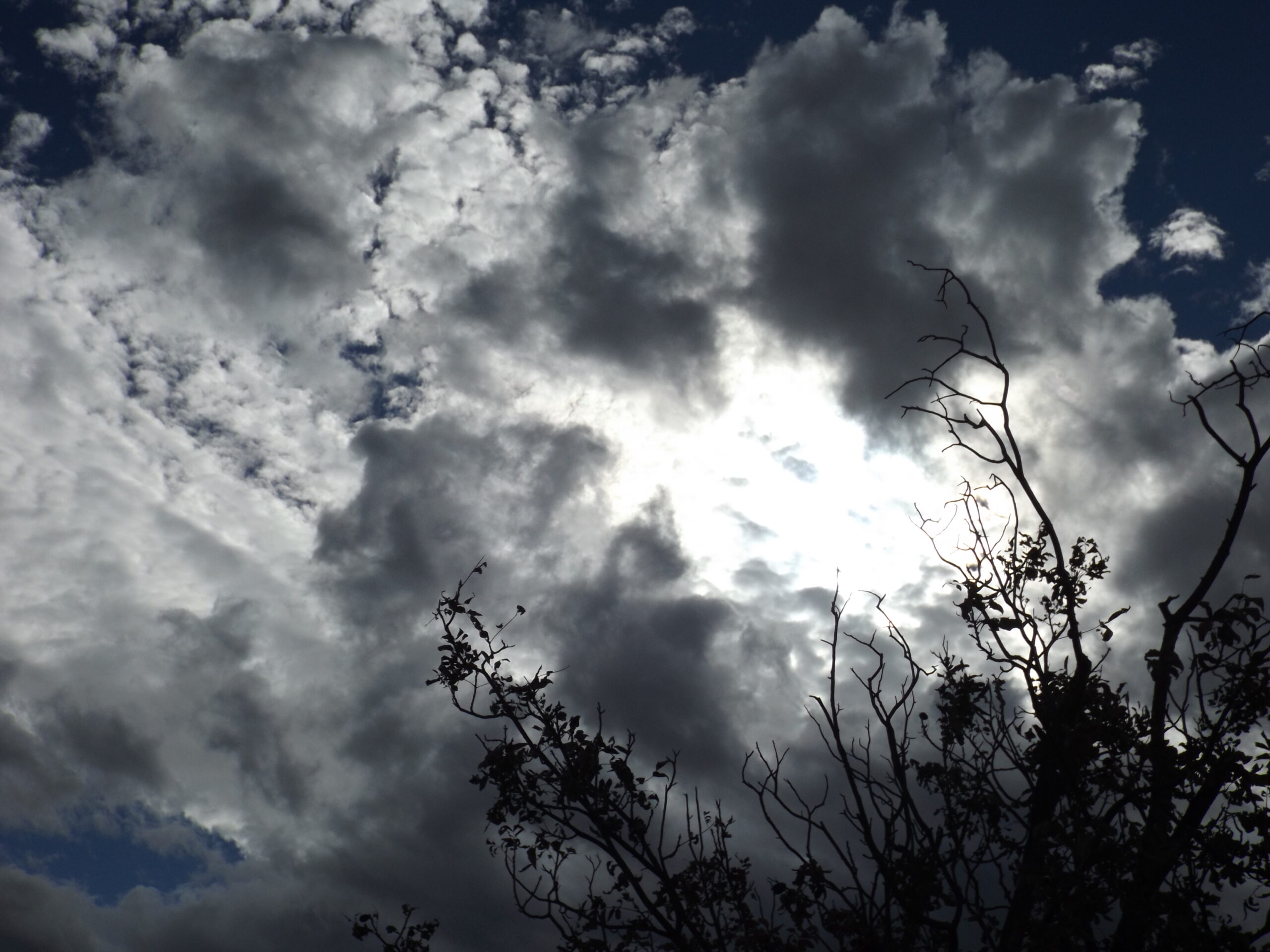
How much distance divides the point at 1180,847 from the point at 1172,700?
202 cm

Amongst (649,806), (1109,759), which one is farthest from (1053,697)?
(649,806)

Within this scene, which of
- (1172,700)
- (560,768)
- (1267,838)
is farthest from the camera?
(560,768)

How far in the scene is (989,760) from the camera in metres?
10.4

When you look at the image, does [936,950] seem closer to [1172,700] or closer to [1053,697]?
[1053,697]

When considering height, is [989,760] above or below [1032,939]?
above

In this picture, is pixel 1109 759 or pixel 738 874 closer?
pixel 1109 759

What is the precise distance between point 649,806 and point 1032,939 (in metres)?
4.63

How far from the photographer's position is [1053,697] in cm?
874

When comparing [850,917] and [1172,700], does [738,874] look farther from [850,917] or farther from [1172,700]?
[1172,700]

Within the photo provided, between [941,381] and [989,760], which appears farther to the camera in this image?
[989,760]

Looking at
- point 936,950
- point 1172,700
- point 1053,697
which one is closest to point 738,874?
point 936,950

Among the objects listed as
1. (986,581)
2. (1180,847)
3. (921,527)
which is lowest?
(1180,847)

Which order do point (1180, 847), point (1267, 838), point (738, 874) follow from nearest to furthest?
point (1180, 847), point (1267, 838), point (738, 874)

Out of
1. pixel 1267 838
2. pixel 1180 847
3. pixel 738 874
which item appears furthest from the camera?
pixel 738 874
